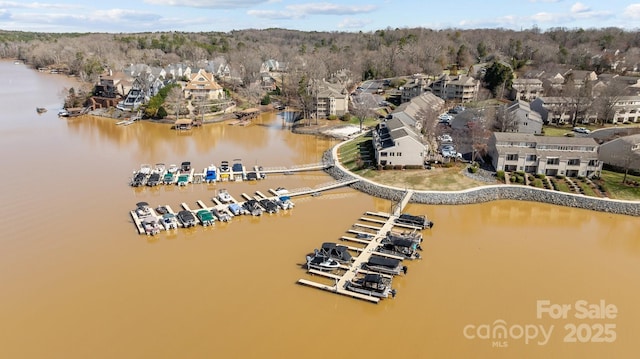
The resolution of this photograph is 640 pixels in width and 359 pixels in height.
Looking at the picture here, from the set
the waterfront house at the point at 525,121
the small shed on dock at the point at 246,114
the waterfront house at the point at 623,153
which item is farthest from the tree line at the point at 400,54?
the waterfront house at the point at 623,153

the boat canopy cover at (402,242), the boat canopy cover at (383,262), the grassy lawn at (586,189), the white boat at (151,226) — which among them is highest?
the grassy lawn at (586,189)

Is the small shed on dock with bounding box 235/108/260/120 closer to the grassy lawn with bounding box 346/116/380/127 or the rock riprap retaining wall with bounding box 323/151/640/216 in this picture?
the grassy lawn with bounding box 346/116/380/127

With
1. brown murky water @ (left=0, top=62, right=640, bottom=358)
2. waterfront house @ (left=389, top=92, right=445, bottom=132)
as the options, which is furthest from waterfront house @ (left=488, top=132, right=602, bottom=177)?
waterfront house @ (left=389, top=92, right=445, bottom=132)

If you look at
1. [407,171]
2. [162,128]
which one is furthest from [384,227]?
A: [162,128]

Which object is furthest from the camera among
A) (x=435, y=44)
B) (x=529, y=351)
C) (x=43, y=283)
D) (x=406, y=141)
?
(x=435, y=44)

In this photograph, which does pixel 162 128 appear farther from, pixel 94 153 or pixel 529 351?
pixel 529 351

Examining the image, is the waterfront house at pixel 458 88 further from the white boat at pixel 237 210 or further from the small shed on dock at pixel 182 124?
the white boat at pixel 237 210
